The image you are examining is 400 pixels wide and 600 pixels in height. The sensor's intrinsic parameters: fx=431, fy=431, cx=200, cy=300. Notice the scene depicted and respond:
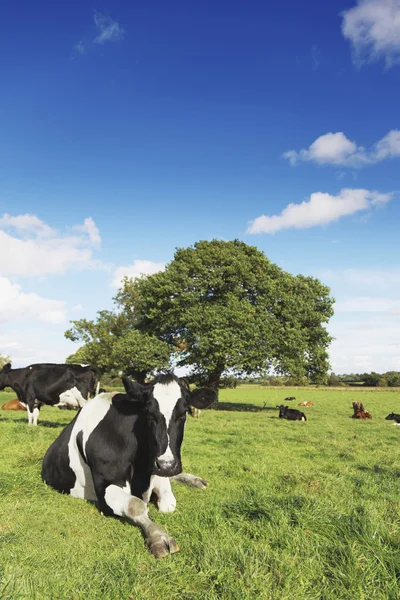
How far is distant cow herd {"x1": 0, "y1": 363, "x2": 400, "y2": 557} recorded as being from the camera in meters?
5.11

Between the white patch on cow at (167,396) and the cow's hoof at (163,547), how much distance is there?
1.27 m

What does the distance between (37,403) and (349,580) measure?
14.3 meters

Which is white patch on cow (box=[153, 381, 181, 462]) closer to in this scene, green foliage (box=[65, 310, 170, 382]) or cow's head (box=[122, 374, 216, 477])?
cow's head (box=[122, 374, 216, 477])

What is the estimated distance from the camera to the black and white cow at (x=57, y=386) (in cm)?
1523

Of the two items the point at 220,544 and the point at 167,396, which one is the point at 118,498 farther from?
the point at 220,544

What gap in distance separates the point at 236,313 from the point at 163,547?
908 inches

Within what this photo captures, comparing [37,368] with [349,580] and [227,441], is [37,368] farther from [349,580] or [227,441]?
[349,580]

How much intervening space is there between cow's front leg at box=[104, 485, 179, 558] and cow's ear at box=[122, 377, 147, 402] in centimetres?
118

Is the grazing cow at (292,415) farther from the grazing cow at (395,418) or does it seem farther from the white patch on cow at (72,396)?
the white patch on cow at (72,396)

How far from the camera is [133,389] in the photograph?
578cm

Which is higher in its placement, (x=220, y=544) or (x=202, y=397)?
(x=202, y=397)

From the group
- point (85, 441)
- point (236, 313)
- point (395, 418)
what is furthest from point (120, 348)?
point (85, 441)

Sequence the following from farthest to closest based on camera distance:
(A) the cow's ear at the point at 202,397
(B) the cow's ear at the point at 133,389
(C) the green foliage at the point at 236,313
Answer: (C) the green foliage at the point at 236,313 < (A) the cow's ear at the point at 202,397 < (B) the cow's ear at the point at 133,389

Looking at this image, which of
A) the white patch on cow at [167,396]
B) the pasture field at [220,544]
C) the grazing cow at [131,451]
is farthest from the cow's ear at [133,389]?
the pasture field at [220,544]
